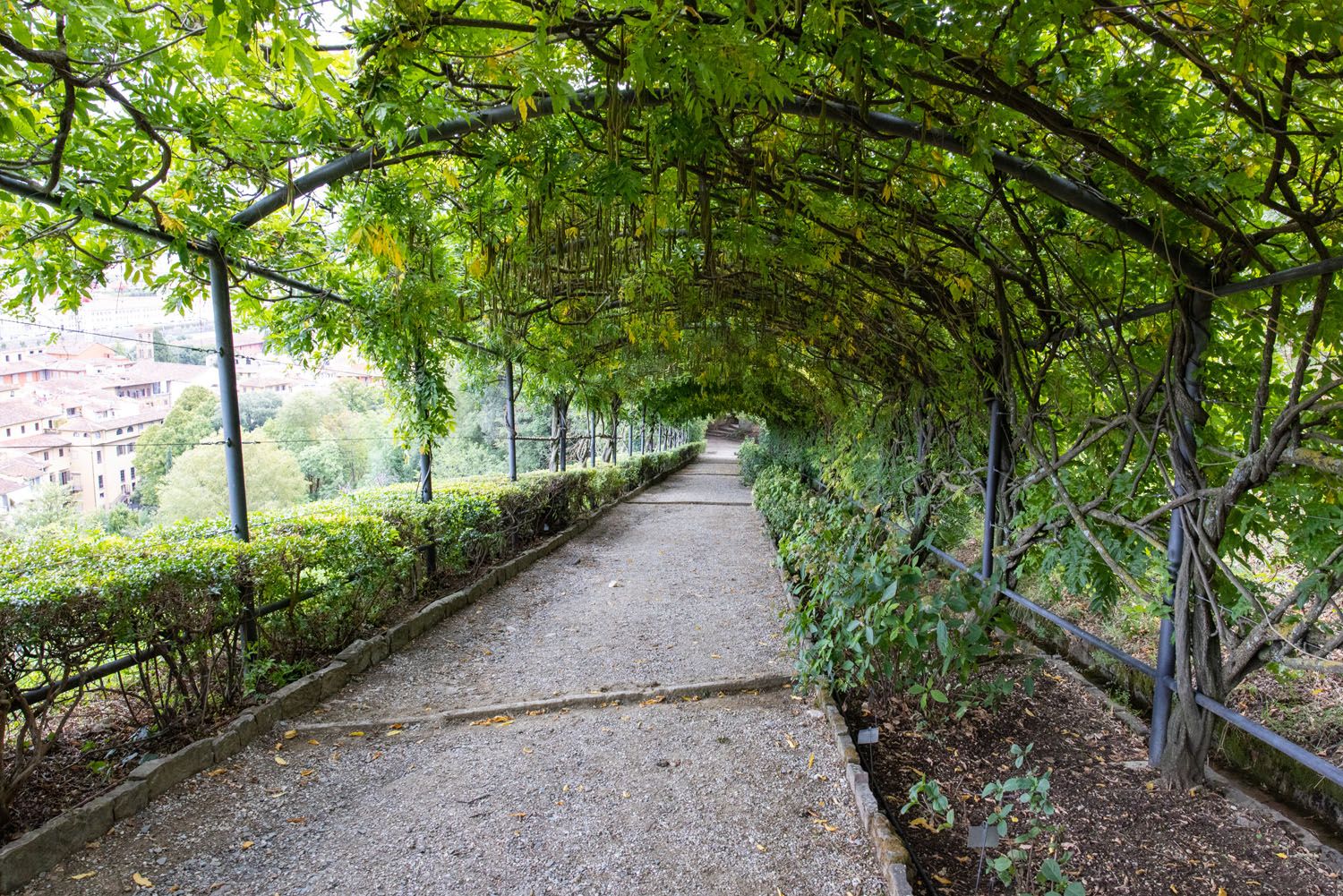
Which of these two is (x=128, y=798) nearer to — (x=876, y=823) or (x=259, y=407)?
(x=876, y=823)

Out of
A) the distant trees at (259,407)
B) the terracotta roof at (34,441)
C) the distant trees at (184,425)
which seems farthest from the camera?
the distant trees at (259,407)

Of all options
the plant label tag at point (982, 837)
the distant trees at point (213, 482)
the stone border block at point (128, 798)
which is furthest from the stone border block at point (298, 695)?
the distant trees at point (213, 482)

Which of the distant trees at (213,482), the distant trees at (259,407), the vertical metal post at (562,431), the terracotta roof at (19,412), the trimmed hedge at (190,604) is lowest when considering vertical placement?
the distant trees at (213,482)

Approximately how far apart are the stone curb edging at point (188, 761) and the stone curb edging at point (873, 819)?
Result: 1.40 m

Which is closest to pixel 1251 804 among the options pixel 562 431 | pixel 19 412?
pixel 562 431

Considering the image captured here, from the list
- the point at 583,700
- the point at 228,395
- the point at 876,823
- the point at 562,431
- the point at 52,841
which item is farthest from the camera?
the point at 562,431

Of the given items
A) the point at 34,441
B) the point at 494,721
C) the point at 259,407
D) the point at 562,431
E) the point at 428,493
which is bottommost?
the point at 494,721

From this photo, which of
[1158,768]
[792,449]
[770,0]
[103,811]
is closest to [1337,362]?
[1158,768]

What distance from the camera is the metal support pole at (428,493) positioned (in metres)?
5.65

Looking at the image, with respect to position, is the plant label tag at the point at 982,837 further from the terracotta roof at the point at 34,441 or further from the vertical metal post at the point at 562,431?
the vertical metal post at the point at 562,431

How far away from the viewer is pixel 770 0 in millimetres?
1540

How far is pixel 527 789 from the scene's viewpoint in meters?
2.80

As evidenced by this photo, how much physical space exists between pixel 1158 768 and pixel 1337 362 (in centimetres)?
173

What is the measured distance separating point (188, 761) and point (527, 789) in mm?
1500
